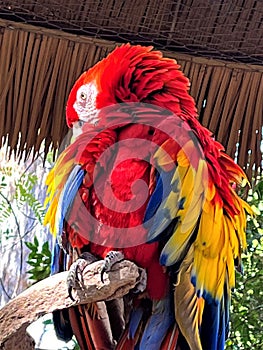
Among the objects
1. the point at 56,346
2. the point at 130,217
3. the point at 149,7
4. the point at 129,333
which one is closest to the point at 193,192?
the point at 130,217

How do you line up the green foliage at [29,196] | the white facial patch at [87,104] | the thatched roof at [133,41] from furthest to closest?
1. the green foliage at [29,196]
2. the thatched roof at [133,41]
3. the white facial patch at [87,104]

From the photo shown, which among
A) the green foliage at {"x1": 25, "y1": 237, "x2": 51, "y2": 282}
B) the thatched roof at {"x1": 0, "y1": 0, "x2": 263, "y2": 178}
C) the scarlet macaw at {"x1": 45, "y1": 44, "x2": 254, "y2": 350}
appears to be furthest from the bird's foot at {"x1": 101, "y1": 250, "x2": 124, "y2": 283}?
the green foliage at {"x1": 25, "y1": 237, "x2": 51, "y2": 282}

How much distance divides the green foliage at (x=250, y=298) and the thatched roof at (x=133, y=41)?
365 millimetres

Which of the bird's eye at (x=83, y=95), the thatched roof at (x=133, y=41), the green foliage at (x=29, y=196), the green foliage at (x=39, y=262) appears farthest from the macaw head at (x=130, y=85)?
the green foliage at (x=29, y=196)

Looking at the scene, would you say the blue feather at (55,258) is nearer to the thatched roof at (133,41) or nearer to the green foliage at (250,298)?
the thatched roof at (133,41)

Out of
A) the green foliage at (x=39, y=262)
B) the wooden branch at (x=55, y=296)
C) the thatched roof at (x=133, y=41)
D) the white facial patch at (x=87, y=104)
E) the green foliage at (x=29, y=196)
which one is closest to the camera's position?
the wooden branch at (x=55, y=296)

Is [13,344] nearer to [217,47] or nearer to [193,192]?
[193,192]

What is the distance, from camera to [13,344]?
0.84m

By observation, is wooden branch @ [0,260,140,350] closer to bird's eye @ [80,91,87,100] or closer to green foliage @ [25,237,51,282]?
bird's eye @ [80,91,87,100]

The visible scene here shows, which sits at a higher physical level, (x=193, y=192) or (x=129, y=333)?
(x=193, y=192)

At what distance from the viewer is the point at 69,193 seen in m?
0.88

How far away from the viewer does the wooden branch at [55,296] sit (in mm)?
789

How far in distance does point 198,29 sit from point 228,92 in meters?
0.13

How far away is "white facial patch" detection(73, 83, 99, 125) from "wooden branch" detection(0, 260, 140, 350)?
19 centimetres
